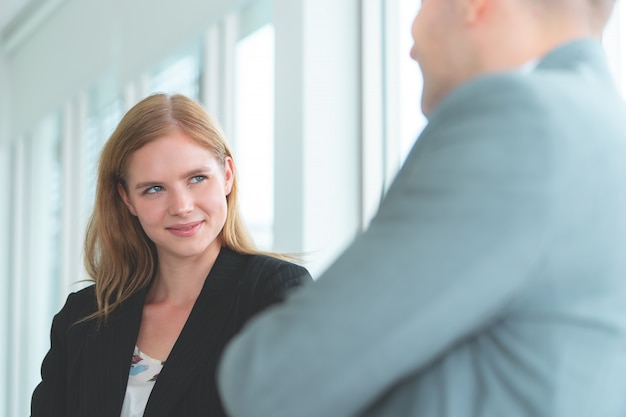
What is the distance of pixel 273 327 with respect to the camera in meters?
0.69

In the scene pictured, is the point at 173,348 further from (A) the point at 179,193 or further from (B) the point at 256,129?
(B) the point at 256,129

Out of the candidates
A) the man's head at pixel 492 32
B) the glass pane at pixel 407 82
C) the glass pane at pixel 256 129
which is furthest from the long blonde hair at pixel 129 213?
the man's head at pixel 492 32

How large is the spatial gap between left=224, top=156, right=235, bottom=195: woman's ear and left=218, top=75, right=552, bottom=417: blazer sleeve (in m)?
1.42

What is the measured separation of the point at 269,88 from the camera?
3428 mm

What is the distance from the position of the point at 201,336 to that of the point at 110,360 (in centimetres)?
27

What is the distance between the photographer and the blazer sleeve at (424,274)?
0.64 m

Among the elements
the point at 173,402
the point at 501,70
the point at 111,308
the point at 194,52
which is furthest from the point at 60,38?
the point at 501,70

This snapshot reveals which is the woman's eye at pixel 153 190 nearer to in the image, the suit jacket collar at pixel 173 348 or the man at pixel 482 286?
the suit jacket collar at pixel 173 348

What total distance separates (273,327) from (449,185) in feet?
0.64

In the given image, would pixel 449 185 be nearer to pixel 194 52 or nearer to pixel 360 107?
pixel 360 107

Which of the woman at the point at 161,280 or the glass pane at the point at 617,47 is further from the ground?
the glass pane at the point at 617,47

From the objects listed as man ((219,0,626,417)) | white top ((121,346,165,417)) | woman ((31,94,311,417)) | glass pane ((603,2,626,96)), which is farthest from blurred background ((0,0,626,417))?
man ((219,0,626,417))

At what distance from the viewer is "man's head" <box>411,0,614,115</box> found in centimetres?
79

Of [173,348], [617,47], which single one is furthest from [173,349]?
[617,47]
